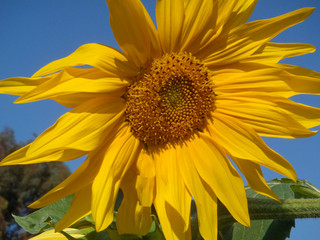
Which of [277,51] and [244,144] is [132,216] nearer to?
[244,144]

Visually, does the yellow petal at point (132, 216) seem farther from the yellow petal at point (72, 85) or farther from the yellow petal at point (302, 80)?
the yellow petal at point (302, 80)

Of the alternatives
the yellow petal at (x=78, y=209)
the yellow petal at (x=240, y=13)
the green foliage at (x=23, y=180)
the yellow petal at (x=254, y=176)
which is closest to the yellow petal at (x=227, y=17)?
the yellow petal at (x=240, y=13)

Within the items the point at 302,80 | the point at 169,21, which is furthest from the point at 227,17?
the point at 302,80

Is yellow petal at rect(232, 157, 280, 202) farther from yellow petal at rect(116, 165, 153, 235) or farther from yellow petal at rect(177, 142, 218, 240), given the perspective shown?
yellow petal at rect(116, 165, 153, 235)

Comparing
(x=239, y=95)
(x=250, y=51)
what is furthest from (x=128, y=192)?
(x=250, y=51)

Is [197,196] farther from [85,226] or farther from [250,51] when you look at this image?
[250,51]

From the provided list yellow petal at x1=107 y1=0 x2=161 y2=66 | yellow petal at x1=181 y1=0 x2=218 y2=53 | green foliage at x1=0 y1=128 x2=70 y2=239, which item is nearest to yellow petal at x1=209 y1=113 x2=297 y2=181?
yellow petal at x1=181 y1=0 x2=218 y2=53
